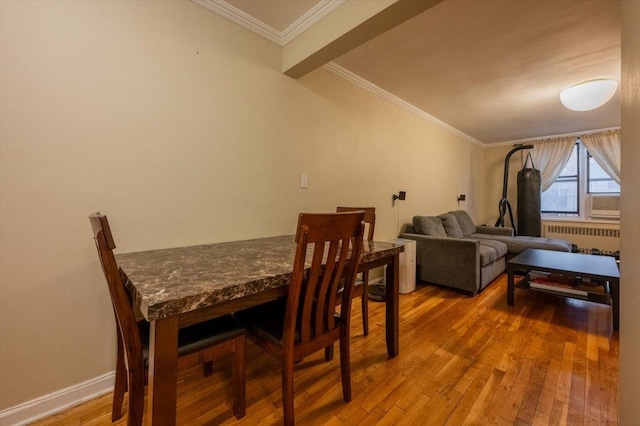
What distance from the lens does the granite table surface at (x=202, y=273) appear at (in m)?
0.85

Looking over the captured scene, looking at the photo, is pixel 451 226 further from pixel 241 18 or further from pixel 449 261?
pixel 241 18

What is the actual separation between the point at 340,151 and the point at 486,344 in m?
2.06

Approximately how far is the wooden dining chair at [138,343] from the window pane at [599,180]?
21.1ft

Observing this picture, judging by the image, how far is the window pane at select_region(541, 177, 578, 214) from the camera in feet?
16.7

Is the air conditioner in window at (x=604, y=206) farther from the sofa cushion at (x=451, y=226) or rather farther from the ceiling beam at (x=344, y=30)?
the ceiling beam at (x=344, y=30)

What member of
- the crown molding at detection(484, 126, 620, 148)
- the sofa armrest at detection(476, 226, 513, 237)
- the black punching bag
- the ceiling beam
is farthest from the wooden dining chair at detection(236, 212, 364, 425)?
the crown molding at detection(484, 126, 620, 148)

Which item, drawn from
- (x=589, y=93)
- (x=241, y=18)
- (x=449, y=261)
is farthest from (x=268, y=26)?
(x=589, y=93)

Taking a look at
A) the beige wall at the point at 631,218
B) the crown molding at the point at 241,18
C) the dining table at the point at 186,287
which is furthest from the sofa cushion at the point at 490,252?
the crown molding at the point at 241,18

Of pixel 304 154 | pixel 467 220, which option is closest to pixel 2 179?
pixel 304 154

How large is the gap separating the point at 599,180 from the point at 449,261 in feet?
13.0

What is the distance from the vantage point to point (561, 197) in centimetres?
523

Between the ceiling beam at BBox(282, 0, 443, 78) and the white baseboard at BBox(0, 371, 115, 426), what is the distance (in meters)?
2.42

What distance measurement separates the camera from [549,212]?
535 centimetres

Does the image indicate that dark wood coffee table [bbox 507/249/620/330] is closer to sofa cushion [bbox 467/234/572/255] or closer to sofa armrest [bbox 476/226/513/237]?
sofa cushion [bbox 467/234/572/255]
